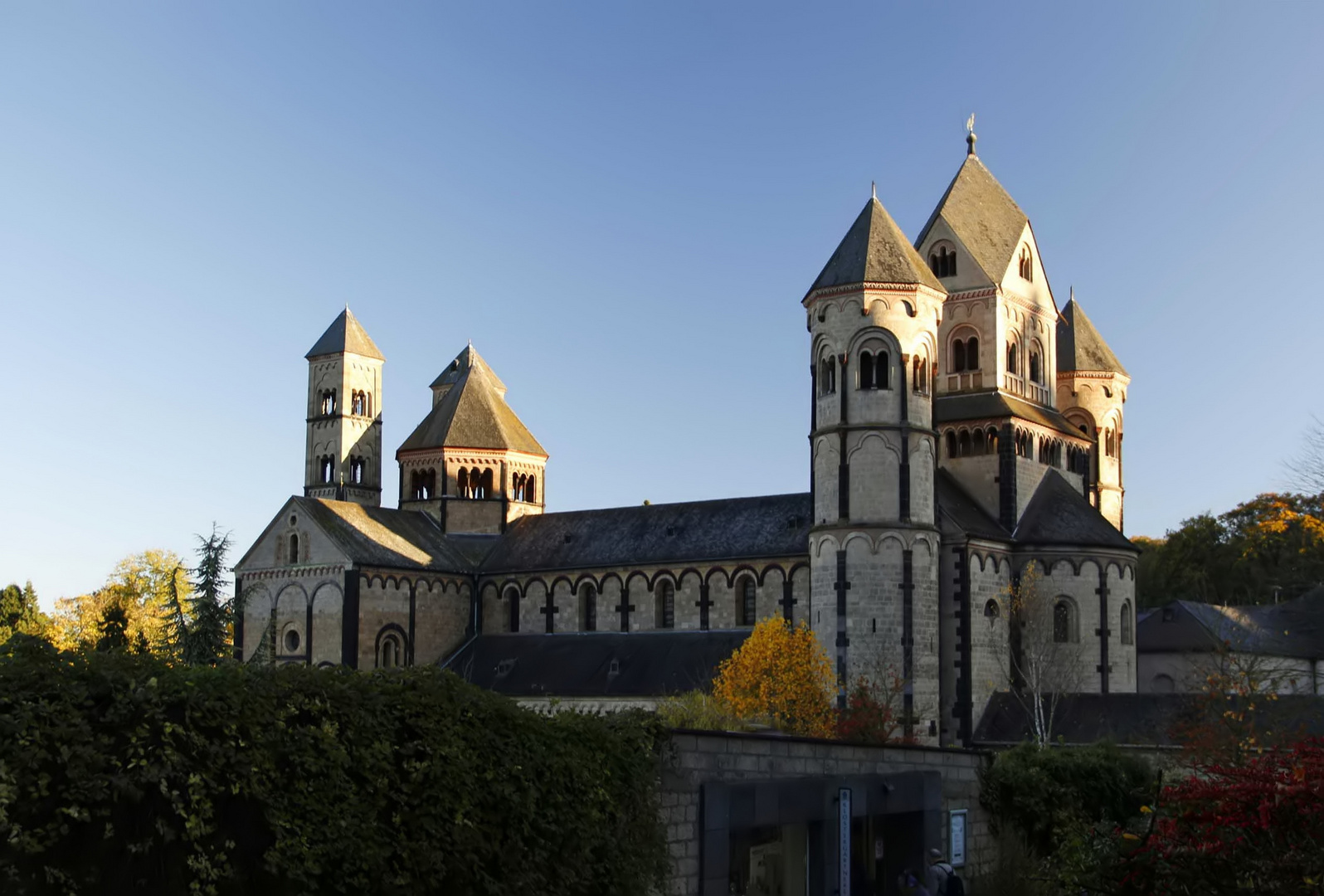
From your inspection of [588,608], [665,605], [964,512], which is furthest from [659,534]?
[964,512]

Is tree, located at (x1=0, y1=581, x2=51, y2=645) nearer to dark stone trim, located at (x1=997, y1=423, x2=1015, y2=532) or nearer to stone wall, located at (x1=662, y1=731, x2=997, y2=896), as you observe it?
dark stone trim, located at (x1=997, y1=423, x2=1015, y2=532)

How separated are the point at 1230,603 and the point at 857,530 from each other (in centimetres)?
4868

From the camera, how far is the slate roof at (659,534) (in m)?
66.2

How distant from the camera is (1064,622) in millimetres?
61219

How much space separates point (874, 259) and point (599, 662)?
20455mm

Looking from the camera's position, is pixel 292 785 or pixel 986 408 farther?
pixel 986 408

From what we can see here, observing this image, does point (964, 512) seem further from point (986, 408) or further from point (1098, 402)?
point (1098, 402)

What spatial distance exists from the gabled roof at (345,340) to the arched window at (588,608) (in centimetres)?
2381

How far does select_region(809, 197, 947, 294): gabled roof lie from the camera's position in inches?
2338

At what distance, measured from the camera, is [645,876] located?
2103cm

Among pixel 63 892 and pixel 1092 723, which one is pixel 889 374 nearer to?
pixel 1092 723

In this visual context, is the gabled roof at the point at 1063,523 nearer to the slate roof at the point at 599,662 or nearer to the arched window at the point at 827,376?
the arched window at the point at 827,376

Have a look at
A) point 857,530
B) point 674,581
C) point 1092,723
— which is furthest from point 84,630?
point 1092,723

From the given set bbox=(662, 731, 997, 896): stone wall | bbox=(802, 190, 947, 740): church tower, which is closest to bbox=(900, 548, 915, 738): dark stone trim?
bbox=(802, 190, 947, 740): church tower
